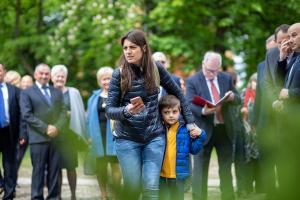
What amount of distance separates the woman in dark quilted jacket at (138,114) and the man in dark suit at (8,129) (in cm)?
420

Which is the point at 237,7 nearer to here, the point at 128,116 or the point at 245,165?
the point at 245,165

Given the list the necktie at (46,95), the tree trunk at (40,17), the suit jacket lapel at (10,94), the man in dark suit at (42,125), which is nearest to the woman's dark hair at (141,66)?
the man in dark suit at (42,125)

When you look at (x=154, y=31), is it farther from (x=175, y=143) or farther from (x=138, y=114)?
(x=138, y=114)

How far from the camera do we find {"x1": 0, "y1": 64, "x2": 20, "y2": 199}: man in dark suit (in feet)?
→ 29.5

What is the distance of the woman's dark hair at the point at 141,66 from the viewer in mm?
5090

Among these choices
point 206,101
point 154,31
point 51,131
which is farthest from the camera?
point 154,31

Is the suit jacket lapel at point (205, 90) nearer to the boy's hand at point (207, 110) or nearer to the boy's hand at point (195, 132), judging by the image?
the boy's hand at point (207, 110)

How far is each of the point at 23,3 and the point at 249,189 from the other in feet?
62.6

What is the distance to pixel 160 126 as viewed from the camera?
5332mm

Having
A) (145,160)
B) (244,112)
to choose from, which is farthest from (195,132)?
(244,112)

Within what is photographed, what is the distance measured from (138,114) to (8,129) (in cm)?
447

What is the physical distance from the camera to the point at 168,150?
5.54 meters

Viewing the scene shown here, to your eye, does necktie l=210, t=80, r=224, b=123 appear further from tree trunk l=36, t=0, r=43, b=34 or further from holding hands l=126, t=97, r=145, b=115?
tree trunk l=36, t=0, r=43, b=34

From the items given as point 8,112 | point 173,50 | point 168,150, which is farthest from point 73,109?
point 173,50
